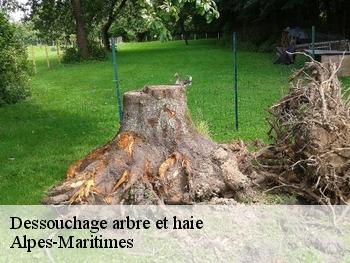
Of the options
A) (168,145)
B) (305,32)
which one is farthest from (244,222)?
(305,32)

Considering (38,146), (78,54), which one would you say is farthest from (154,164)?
(78,54)

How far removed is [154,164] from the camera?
6426 millimetres

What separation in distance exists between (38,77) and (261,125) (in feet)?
55.7

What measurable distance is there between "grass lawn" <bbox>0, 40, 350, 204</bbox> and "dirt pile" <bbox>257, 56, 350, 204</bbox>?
106 centimetres

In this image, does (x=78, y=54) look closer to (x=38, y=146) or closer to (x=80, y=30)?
(x=80, y=30)

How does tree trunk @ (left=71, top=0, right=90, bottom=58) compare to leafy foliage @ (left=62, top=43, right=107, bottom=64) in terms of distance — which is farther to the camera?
leafy foliage @ (left=62, top=43, right=107, bottom=64)

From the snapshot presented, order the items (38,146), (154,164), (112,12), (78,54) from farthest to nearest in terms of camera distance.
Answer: (112,12)
(78,54)
(38,146)
(154,164)

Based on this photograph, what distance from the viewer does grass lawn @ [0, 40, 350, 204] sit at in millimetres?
8570

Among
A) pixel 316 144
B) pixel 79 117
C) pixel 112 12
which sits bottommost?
pixel 79 117

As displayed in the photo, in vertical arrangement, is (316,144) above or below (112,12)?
below

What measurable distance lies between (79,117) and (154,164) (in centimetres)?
704

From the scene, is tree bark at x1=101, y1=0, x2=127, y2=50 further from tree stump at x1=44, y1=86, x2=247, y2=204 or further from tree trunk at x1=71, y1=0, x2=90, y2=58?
tree stump at x1=44, y1=86, x2=247, y2=204

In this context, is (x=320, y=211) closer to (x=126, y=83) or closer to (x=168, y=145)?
(x=168, y=145)

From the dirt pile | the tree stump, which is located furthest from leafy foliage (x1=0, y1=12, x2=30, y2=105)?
the dirt pile
